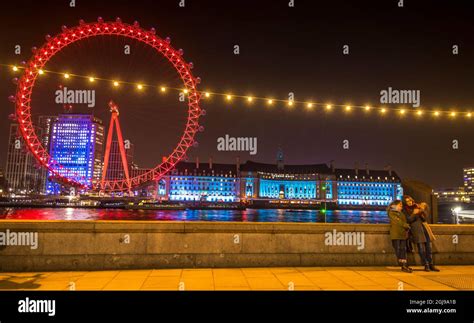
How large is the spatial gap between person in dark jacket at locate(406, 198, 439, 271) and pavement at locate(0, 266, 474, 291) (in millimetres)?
383

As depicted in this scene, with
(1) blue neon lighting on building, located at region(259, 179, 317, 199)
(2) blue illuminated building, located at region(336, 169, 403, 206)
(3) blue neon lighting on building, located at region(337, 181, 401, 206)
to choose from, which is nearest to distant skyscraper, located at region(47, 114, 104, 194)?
(1) blue neon lighting on building, located at region(259, 179, 317, 199)

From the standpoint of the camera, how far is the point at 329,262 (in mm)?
10492

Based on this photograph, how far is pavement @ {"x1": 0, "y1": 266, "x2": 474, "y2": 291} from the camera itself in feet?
26.0

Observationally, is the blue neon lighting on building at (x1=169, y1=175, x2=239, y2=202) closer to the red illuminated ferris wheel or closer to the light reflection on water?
the light reflection on water

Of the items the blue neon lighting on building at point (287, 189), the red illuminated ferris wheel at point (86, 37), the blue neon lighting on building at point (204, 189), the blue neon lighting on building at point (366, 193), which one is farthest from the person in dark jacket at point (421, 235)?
the blue neon lighting on building at point (366, 193)

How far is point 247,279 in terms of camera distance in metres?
8.66

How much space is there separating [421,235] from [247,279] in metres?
4.94

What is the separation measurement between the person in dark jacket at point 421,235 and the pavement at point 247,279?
0.38m

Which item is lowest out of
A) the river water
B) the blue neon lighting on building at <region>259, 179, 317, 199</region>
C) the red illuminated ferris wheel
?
the river water
